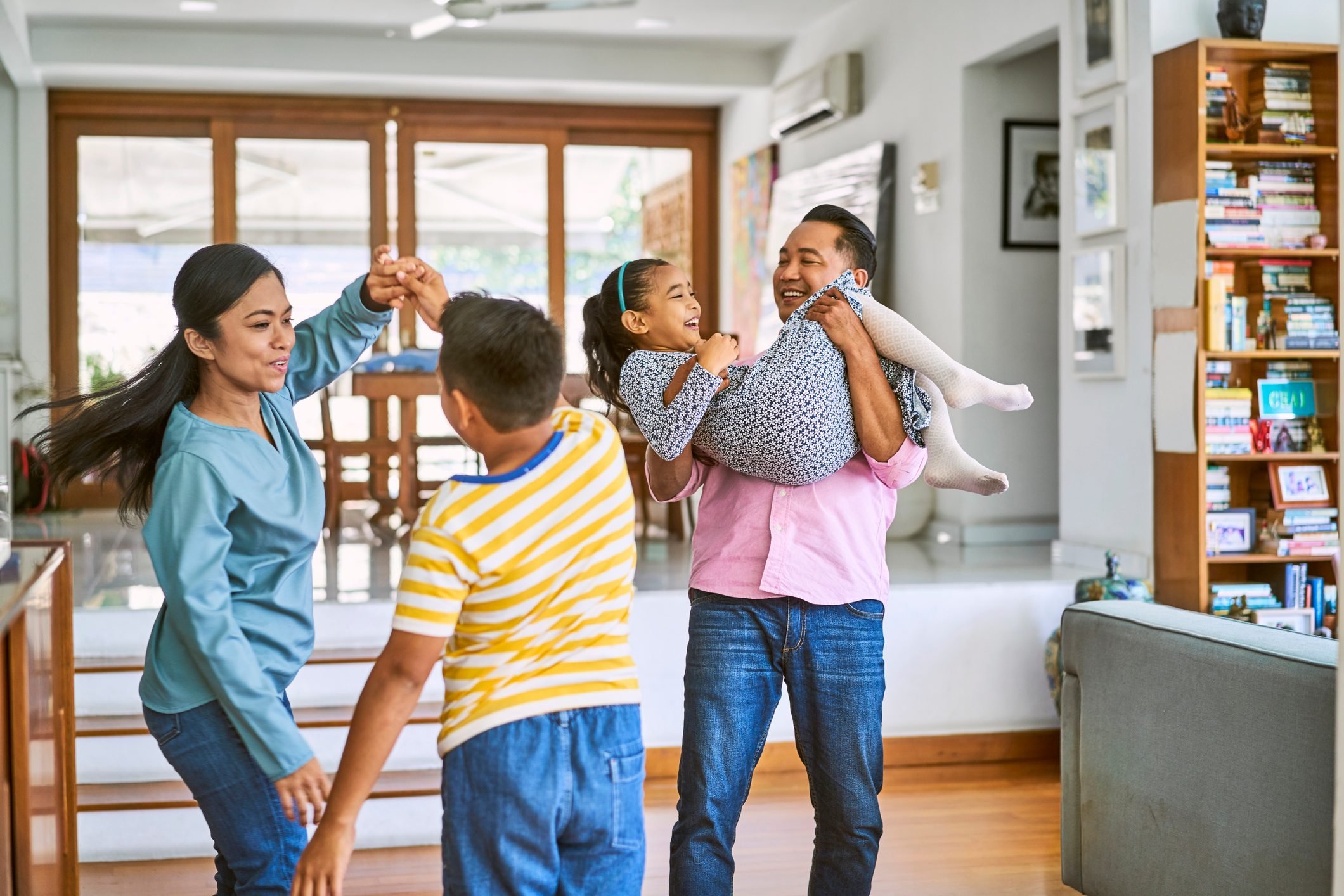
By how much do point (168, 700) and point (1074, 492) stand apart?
403cm

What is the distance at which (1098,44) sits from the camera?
15.8 ft

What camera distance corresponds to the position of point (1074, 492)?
5070 mm

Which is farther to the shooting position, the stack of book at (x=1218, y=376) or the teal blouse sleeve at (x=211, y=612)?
the stack of book at (x=1218, y=376)

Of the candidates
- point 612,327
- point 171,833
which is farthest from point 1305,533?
point 171,833

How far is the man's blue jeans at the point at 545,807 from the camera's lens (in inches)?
57.6

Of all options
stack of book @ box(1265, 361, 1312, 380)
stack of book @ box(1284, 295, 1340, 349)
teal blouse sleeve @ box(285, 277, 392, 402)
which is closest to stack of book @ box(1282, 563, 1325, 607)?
stack of book @ box(1265, 361, 1312, 380)

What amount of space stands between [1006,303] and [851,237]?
416 cm

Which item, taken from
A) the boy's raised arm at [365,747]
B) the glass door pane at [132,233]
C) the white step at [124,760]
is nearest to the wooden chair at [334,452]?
the glass door pane at [132,233]

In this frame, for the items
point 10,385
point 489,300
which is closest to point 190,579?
point 489,300

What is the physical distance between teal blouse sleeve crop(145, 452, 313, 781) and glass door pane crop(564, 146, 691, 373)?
7.43 m

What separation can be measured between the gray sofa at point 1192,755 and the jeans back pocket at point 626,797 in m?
1.19

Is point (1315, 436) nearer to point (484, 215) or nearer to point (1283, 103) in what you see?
point (1283, 103)

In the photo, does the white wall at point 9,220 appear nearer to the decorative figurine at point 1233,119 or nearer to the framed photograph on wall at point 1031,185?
the framed photograph on wall at point 1031,185

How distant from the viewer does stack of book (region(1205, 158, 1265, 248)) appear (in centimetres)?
434
